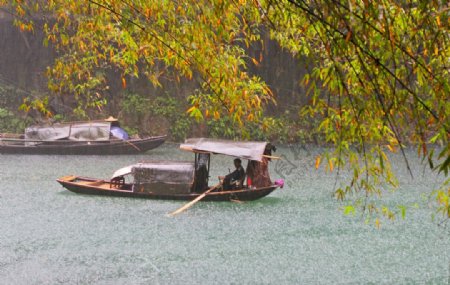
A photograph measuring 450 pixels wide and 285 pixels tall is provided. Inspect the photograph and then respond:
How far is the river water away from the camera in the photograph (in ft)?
29.9

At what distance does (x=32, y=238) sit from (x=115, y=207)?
2.84 metres

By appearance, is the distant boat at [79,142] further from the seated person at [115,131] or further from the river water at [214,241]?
the river water at [214,241]

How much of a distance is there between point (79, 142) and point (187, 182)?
863 centimetres

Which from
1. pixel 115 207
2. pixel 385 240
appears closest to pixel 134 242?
pixel 115 207

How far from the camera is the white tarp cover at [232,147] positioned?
1332 cm

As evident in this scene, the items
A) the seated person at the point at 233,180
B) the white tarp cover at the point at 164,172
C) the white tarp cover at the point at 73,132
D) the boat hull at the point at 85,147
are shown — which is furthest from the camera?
the white tarp cover at the point at 73,132

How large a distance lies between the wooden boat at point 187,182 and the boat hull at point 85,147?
6.95 metres

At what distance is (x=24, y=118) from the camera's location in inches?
989

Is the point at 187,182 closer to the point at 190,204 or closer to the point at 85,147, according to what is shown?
the point at 190,204

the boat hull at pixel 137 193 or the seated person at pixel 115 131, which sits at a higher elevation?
the seated person at pixel 115 131

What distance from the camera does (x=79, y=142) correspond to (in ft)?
70.8

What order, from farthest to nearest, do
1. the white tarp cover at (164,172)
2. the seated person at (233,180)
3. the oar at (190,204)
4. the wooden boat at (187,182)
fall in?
the white tarp cover at (164,172) < the seated person at (233,180) < the wooden boat at (187,182) < the oar at (190,204)

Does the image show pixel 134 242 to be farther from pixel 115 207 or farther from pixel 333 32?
pixel 333 32

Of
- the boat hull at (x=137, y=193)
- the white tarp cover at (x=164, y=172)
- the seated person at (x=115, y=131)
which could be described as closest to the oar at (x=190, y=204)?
the boat hull at (x=137, y=193)
